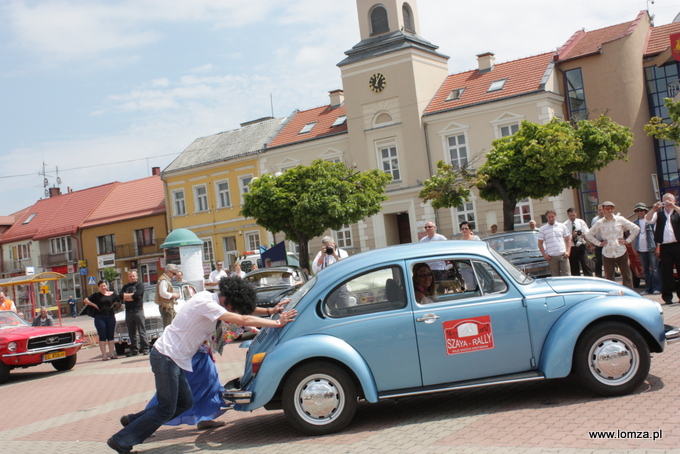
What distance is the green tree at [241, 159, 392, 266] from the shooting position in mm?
29281

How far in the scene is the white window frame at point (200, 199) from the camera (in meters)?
47.4

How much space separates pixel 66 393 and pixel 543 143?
61.7 ft

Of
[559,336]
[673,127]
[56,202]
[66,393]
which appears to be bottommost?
[66,393]

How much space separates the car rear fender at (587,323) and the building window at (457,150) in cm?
3017

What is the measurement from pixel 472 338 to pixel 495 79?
32495 millimetres

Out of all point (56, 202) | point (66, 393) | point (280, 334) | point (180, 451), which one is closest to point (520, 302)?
point (280, 334)

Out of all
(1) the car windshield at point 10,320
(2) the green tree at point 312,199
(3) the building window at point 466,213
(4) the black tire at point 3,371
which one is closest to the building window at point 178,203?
(2) the green tree at point 312,199

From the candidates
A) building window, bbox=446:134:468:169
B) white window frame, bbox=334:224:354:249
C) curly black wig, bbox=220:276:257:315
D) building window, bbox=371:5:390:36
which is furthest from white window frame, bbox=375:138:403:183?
curly black wig, bbox=220:276:257:315

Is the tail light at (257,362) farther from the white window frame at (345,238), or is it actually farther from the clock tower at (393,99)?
the white window frame at (345,238)

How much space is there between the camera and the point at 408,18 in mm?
39438

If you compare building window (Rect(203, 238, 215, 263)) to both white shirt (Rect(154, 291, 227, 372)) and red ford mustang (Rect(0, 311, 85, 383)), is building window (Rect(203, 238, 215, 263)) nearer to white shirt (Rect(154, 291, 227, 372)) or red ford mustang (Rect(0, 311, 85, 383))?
red ford mustang (Rect(0, 311, 85, 383))

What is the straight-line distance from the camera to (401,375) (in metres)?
6.21

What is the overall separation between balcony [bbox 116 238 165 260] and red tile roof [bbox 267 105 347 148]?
14.0 metres

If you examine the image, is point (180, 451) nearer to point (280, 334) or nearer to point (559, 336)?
point (280, 334)
